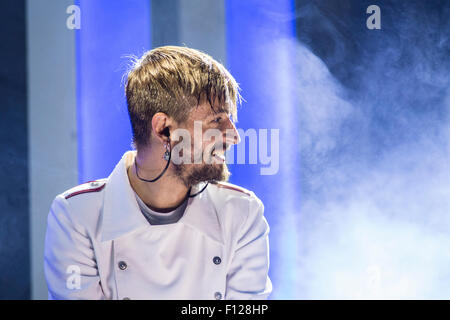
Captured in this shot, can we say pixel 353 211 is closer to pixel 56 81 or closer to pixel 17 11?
pixel 56 81

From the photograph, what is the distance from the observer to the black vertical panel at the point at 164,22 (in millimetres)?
2225

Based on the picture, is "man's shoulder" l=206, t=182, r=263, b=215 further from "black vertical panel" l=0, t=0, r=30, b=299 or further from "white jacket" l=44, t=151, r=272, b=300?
"black vertical panel" l=0, t=0, r=30, b=299

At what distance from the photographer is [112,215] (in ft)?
5.97

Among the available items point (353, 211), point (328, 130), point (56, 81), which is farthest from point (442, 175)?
point (56, 81)

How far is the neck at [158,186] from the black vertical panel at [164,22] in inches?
25.3

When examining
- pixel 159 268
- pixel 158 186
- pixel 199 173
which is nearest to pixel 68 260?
pixel 159 268

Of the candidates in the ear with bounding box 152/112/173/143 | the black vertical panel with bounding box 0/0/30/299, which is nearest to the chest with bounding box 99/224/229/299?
the ear with bounding box 152/112/173/143

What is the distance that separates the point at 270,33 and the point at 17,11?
125 cm

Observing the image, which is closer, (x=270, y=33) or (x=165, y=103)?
(x=165, y=103)

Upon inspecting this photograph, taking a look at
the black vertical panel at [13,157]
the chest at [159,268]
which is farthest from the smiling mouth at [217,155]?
the black vertical panel at [13,157]

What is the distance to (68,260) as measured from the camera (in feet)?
5.76

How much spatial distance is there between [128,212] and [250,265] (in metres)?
0.56

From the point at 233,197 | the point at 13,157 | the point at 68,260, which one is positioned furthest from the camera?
the point at 13,157

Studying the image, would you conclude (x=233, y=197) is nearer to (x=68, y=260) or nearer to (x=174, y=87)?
(x=174, y=87)
